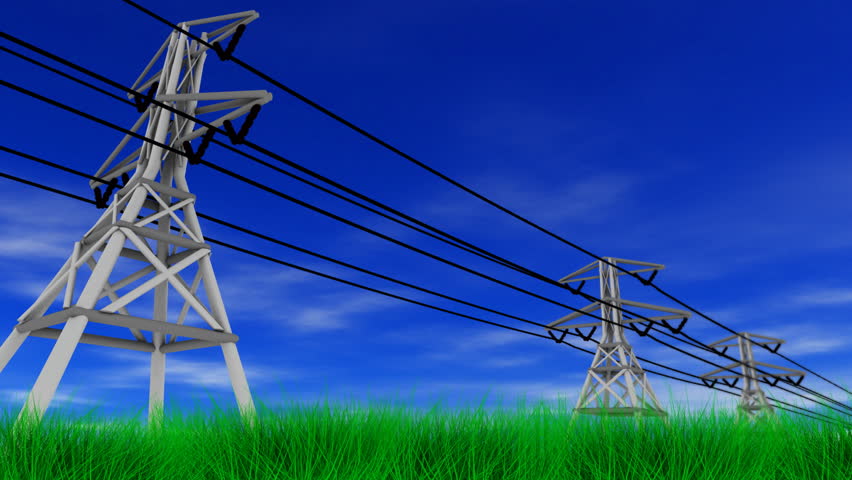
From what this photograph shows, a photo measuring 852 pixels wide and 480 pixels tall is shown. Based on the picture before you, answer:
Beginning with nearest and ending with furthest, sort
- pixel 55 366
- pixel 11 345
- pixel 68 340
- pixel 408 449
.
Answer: pixel 408 449
pixel 55 366
pixel 68 340
pixel 11 345

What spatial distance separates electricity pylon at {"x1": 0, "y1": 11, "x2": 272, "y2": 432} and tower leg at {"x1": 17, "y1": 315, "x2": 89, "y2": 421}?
0.04ft

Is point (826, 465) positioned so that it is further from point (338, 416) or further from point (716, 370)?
point (716, 370)

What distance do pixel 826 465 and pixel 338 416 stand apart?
6.35m

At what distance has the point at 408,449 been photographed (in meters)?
7.04

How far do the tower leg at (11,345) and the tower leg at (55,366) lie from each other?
215cm

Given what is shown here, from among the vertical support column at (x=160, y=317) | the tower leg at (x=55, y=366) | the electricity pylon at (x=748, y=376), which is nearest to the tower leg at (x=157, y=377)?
the vertical support column at (x=160, y=317)

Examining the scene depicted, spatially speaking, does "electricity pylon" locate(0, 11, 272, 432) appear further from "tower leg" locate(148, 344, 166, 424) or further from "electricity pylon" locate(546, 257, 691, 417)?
"electricity pylon" locate(546, 257, 691, 417)

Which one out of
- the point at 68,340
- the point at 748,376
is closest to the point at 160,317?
the point at 68,340

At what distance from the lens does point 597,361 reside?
79.0 ft

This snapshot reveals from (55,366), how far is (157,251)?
127 inches

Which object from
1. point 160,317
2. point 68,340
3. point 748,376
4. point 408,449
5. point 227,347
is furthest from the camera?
point 748,376

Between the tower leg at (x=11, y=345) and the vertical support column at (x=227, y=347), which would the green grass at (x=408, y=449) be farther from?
the tower leg at (x=11, y=345)

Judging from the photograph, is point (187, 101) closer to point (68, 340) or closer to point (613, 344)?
point (68, 340)

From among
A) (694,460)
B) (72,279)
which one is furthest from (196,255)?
(694,460)
